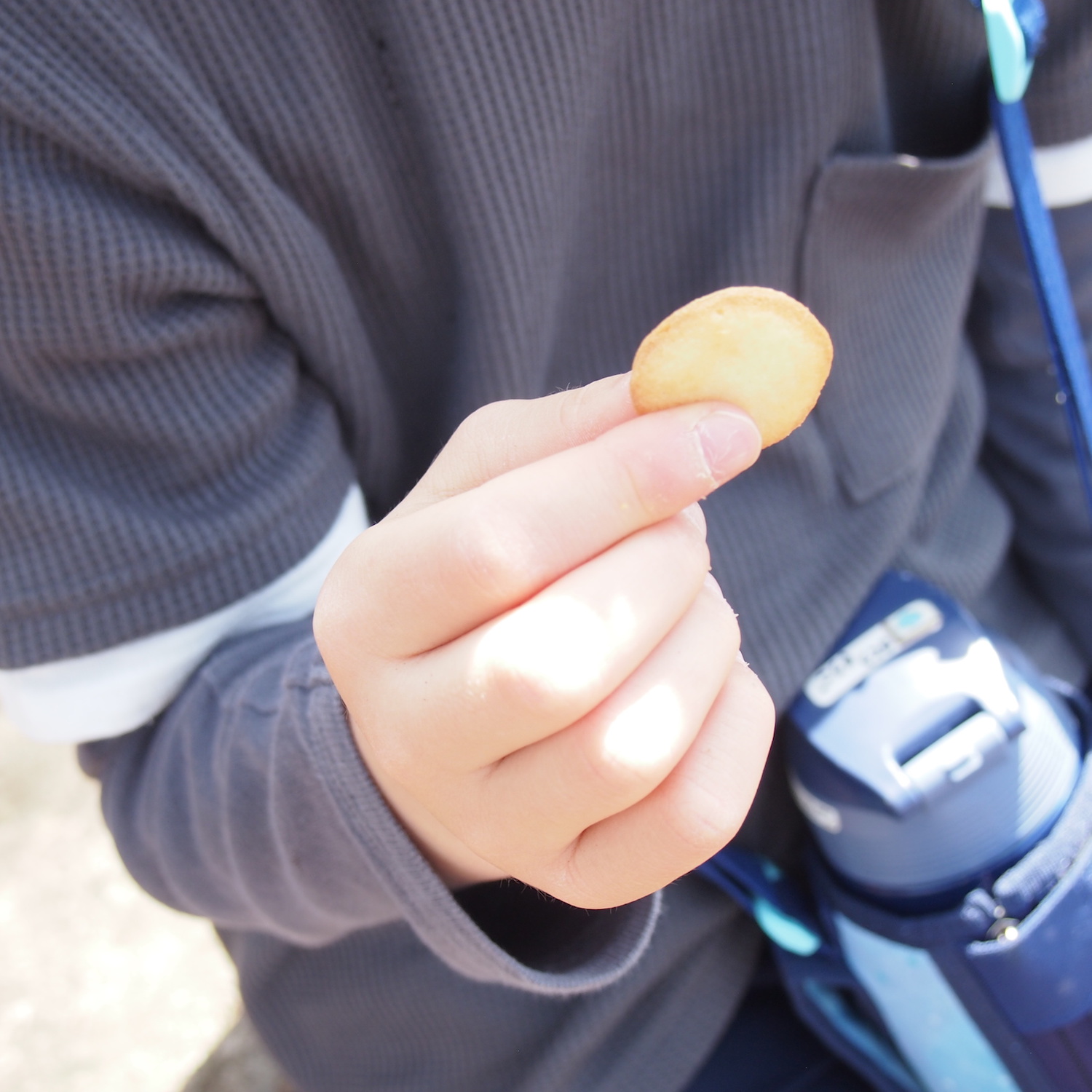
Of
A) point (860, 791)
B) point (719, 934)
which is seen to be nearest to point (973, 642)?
point (860, 791)

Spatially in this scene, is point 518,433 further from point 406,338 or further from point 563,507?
point 406,338

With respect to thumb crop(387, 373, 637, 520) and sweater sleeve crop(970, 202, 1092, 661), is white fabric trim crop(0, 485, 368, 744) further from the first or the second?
sweater sleeve crop(970, 202, 1092, 661)

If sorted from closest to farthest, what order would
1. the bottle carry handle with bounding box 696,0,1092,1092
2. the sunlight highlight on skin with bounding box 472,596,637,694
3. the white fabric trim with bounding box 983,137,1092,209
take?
the sunlight highlight on skin with bounding box 472,596,637,694
the bottle carry handle with bounding box 696,0,1092,1092
the white fabric trim with bounding box 983,137,1092,209

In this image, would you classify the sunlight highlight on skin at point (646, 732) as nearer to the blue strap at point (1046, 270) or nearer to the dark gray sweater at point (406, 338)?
the dark gray sweater at point (406, 338)

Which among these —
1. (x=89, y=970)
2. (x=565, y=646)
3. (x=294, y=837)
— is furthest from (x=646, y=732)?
(x=89, y=970)

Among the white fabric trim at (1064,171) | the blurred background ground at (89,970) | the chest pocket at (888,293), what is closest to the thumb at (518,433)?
the chest pocket at (888,293)

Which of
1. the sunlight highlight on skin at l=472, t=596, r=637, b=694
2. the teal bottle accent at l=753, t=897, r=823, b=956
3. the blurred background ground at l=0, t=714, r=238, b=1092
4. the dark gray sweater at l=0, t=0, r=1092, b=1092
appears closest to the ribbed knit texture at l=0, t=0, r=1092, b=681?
the dark gray sweater at l=0, t=0, r=1092, b=1092
